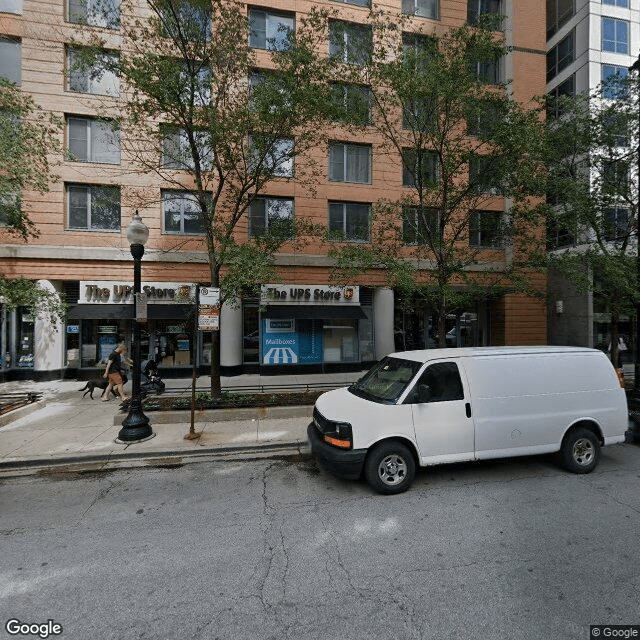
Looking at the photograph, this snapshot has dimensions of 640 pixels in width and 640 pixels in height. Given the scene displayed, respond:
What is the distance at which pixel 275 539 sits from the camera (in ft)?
12.4

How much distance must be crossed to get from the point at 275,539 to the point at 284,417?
477cm

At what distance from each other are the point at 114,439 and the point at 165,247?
9.55 m

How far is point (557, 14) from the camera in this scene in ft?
67.5

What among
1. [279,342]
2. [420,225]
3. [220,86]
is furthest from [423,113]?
[279,342]

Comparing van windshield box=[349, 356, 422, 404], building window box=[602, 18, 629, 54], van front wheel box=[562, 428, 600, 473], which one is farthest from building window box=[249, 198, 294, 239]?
building window box=[602, 18, 629, 54]

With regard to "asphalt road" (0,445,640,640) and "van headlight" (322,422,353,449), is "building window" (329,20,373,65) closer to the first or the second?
"van headlight" (322,422,353,449)

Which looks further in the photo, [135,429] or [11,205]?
[11,205]

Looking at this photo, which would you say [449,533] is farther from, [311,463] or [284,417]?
[284,417]

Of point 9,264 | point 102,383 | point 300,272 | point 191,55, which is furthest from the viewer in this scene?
point 300,272

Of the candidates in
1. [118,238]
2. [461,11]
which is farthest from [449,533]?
[461,11]

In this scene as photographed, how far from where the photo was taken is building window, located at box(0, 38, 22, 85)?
13.6m

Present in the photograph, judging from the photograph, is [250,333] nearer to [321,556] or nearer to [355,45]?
[355,45]

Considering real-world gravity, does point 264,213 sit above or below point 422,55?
below

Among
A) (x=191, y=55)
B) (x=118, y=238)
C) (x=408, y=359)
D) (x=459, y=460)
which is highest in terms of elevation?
(x=191, y=55)
